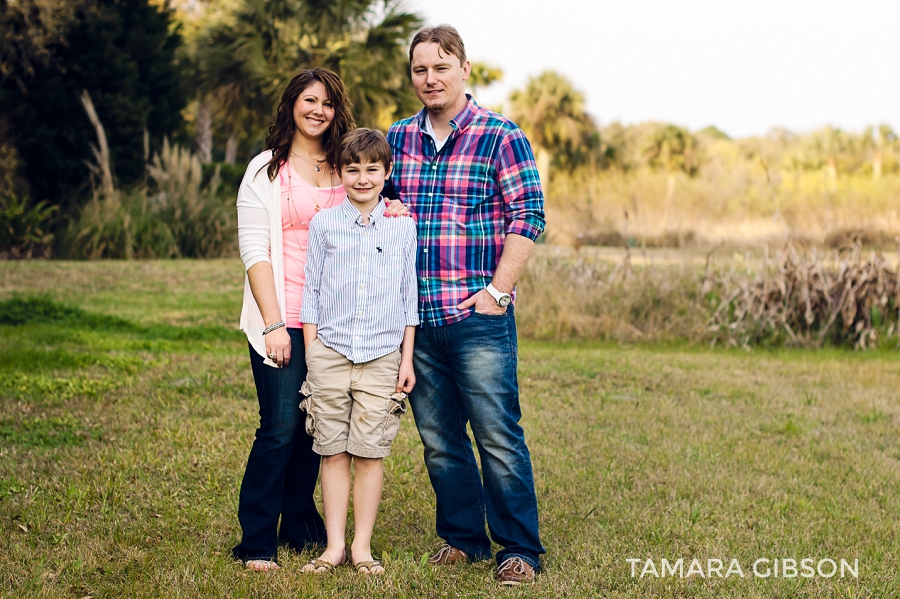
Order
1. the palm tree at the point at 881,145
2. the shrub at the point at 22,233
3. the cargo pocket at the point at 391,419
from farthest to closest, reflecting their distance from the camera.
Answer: the palm tree at the point at 881,145 → the shrub at the point at 22,233 → the cargo pocket at the point at 391,419

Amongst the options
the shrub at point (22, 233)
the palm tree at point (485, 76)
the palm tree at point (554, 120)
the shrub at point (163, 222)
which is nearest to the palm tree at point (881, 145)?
the palm tree at point (554, 120)

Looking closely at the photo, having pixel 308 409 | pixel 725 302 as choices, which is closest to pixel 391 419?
pixel 308 409

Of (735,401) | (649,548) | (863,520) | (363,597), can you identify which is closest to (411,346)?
(363,597)

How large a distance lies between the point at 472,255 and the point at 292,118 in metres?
0.90

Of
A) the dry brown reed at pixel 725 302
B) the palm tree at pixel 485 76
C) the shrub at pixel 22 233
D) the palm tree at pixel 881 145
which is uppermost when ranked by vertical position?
the palm tree at pixel 485 76

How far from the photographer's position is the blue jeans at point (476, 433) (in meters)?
3.19

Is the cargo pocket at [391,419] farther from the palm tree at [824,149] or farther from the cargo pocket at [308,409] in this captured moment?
the palm tree at [824,149]

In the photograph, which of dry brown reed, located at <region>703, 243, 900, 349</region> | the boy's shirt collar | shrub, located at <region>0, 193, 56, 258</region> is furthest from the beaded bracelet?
shrub, located at <region>0, 193, 56, 258</region>

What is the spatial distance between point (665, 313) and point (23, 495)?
7.20m

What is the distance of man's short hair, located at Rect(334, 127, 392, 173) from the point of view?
3092 mm

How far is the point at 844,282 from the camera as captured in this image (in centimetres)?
908

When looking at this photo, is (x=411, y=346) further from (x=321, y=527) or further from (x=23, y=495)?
(x=23, y=495)

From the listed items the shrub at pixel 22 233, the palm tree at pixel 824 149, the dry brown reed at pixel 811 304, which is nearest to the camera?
the dry brown reed at pixel 811 304

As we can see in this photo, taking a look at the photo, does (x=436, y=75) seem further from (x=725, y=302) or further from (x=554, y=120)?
(x=554, y=120)
